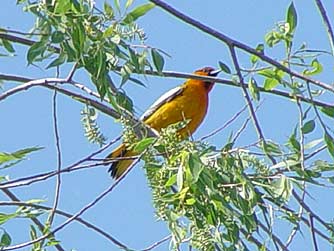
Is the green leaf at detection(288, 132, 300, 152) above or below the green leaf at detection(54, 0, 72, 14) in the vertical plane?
below

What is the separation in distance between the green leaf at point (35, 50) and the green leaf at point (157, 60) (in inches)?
7.6

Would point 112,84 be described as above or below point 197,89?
below

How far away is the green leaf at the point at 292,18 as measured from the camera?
2.02 m

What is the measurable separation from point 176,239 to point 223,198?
114mm

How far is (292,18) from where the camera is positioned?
2.03 metres

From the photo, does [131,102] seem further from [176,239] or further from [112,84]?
[176,239]

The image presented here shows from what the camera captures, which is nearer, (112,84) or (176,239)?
(176,239)

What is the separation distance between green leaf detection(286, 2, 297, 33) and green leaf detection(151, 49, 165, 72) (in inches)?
9.8

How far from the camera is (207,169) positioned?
1870 mm

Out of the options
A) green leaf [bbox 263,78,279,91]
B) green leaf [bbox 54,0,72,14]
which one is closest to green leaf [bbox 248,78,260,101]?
green leaf [bbox 263,78,279,91]

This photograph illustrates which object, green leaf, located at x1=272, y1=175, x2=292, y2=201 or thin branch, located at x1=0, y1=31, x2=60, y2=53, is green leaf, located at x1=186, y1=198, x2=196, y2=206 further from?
thin branch, located at x1=0, y1=31, x2=60, y2=53

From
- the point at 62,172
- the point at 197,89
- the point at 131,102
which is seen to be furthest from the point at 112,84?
the point at 197,89

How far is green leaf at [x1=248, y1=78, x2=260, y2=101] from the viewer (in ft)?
6.77

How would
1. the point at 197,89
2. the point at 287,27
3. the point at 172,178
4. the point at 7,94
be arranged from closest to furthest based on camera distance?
1. the point at 172,178
2. the point at 287,27
3. the point at 7,94
4. the point at 197,89
